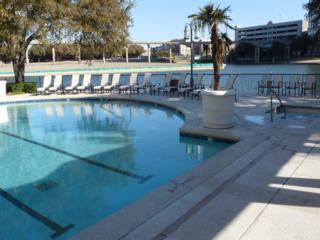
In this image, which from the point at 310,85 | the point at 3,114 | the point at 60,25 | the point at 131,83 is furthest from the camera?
the point at 60,25

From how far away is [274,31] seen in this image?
12988cm

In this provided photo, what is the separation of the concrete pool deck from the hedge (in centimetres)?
1471

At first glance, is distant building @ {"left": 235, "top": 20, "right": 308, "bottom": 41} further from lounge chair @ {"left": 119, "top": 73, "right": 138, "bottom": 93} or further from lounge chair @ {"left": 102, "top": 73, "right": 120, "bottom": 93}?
lounge chair @ {"left": 119, "top": 73, "right": 138, "bottom": 93}

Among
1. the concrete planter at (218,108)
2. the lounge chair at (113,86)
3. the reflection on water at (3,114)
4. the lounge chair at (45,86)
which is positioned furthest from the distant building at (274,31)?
the concrete planter at (218,108)

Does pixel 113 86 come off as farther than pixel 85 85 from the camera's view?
No

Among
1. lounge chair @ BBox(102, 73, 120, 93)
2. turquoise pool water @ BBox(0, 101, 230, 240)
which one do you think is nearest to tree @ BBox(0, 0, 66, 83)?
lounge chair @ BBox(102, 73, 120, 93)

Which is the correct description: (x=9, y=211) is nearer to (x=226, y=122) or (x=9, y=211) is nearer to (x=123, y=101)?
(x=226, y=122)

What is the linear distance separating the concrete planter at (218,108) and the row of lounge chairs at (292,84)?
560 centimetres

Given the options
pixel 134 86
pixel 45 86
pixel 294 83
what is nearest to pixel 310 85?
pixel 294 83

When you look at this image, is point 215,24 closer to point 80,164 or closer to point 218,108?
point 218,108

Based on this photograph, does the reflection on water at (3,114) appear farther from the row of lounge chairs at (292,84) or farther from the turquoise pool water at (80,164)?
the row of lounge chairs at (292,84)

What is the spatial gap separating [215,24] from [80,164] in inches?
177

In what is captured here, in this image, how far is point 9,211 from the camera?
4711 millimetres

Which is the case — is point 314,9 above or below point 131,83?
above
